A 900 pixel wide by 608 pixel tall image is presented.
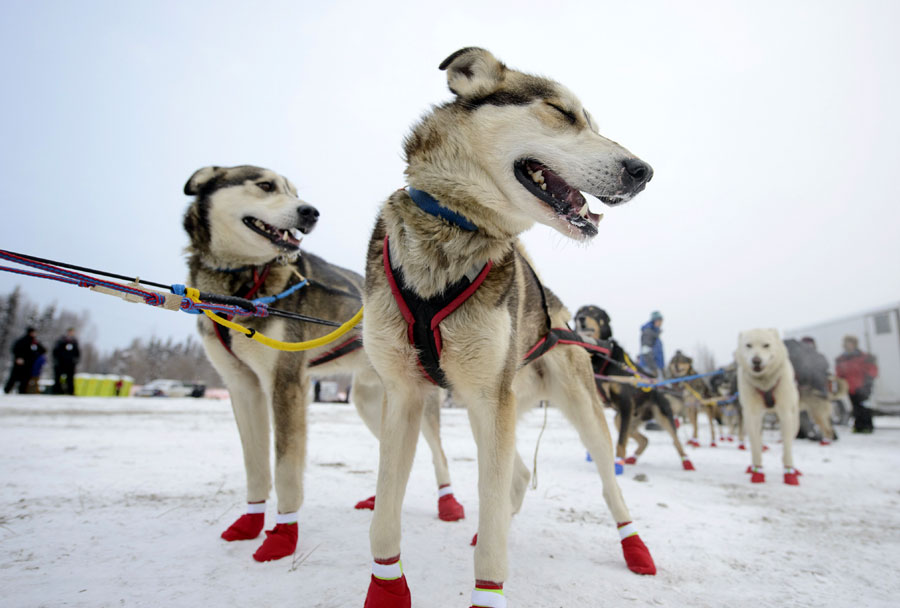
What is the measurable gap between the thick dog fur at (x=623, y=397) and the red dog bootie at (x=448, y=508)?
13.2ft

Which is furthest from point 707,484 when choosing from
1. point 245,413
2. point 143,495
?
point 143,495

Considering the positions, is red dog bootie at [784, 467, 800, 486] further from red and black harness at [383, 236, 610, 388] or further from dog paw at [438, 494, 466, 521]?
red and black harness at [383, 236, 610, 388]

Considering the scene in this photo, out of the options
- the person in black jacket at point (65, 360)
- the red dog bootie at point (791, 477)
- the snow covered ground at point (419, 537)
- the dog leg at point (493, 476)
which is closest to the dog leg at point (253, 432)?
the snow covered ground at point (419, 537)

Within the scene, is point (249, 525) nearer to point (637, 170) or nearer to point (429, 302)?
point (429, 302)

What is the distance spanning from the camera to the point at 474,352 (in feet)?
6.47

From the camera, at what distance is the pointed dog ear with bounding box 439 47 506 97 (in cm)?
226

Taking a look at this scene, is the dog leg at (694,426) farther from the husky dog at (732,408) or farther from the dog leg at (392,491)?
the dog leg at (392,491)

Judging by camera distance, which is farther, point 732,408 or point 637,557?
point 732,408

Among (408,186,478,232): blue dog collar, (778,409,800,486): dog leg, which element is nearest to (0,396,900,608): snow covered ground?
(778,409,800,486): dog leg

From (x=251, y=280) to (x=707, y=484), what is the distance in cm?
585

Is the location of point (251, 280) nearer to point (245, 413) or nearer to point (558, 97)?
point (245, 413)

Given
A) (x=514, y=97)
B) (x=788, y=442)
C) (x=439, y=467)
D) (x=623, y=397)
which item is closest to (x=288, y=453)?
(x=439, y=467)

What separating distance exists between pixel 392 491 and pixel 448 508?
5.95 ft

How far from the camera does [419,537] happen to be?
3137 mm
